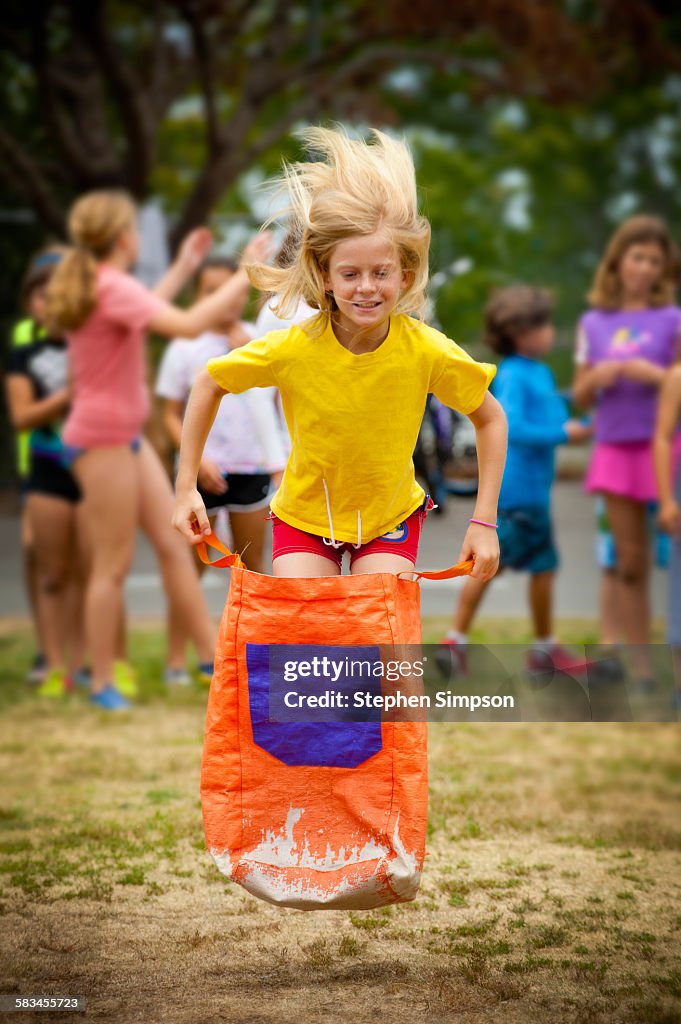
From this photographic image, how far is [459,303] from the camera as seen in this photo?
19531 millimetres

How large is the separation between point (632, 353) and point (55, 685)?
9.99 feet

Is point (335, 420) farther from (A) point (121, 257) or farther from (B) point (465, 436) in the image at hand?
(A) point (121, 257)

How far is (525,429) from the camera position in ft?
19.0

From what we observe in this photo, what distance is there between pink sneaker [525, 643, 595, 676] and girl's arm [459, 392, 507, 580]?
1.28 feet

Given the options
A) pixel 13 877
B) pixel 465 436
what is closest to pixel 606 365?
pixel 465 436

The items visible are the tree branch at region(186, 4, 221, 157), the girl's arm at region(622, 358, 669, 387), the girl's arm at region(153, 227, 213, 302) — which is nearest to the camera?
the girl's arm at region(153, 227, 213, 302)

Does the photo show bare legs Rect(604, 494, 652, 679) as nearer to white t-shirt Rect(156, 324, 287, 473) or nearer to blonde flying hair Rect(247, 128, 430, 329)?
white t-shirt Rect(156, 324, 287, 473)

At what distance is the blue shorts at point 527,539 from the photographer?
5828 millimetres

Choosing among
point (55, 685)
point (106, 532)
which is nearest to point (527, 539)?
point (106, 532)

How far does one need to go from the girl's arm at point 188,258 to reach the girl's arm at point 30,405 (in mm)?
706

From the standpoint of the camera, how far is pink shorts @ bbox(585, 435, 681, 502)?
20.4 feet

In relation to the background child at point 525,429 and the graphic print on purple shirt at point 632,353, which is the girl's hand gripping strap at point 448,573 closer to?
the background child at point 525,429

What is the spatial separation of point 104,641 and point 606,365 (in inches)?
100

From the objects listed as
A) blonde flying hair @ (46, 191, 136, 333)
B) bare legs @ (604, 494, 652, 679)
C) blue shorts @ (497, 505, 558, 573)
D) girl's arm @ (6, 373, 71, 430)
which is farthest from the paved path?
blonde flying hair @ (46, 191, 136, 333)
